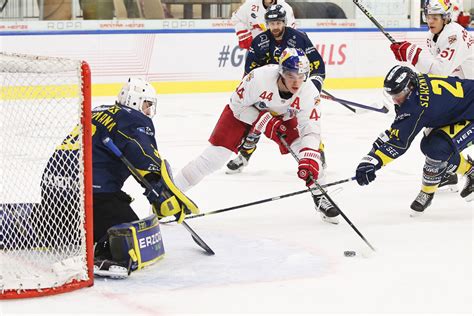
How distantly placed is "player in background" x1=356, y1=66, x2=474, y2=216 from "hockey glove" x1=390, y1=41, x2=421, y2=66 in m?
0.86

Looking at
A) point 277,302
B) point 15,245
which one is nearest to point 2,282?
point 15,245

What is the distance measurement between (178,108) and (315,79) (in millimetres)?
3028

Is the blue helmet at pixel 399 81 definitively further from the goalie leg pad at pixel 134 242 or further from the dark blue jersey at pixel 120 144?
the goalie leg pad at pixel 134 242

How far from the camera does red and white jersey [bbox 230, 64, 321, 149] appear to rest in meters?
4.24

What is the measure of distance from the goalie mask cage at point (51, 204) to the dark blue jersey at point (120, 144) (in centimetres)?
12

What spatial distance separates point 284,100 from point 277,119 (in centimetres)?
14

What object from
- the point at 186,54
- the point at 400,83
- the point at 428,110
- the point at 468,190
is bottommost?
the point at 186,54

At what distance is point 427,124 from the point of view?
435cm

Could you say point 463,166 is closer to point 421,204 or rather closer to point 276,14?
point 421,204

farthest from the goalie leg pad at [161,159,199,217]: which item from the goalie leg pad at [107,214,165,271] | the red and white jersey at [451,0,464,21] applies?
the red and white jersey at [451,0,464,21]

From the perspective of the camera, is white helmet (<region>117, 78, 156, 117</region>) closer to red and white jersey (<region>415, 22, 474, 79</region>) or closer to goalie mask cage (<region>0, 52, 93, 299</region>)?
goalie mask cage (<region>0, 52, 93, 299</region>)

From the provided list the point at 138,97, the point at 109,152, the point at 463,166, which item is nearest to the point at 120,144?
the point at 109,152

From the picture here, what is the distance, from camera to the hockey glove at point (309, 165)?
4.13m

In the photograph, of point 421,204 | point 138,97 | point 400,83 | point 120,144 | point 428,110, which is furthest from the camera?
point 421,204
